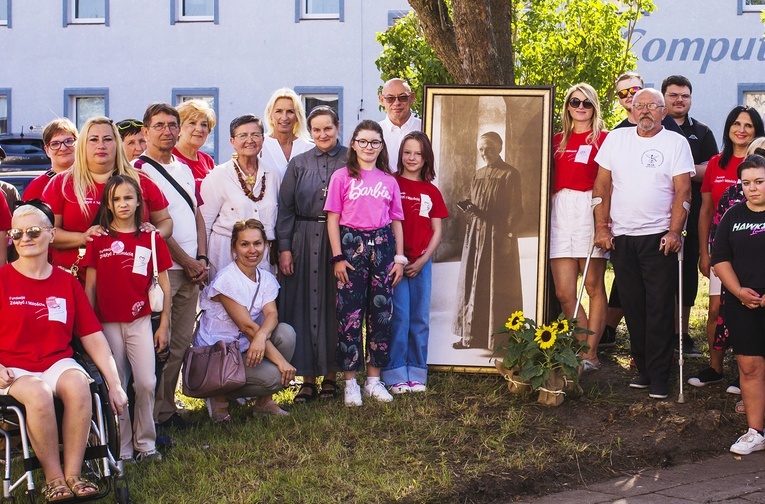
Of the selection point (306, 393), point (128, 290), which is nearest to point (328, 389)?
point (306, 393)

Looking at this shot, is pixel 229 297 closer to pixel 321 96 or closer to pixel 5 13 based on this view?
pixel 321 96

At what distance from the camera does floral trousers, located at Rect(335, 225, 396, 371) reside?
22.3 ft

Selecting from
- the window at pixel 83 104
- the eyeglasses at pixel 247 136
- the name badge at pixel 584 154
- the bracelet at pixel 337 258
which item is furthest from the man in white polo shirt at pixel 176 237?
the window at pixel 83 104

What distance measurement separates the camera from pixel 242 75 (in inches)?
872

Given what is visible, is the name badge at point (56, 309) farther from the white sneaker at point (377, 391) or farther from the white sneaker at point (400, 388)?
the white sneaker at point (400, 388)

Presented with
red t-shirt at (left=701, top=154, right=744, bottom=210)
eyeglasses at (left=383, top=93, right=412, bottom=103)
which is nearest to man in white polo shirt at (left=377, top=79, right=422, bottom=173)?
eyeglasses at (left=383, top=93, right=412, bottom=103)

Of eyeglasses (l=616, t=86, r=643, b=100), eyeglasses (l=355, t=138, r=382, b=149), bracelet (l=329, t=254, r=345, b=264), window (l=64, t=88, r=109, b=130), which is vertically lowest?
bracelet (l=329, t=254, r=345, b=264)

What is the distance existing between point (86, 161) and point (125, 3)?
17.8 metres

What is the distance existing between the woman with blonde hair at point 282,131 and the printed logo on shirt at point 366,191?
69 cm

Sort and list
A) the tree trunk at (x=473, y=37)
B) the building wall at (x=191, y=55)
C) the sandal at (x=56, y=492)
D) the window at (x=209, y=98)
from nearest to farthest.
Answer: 1. the sandal at (x=56, y=492)
2. the tree trunk at (x=473, y=37)
3. the building wall at (x=191, y=55)
4. the window at (x=209, y=98)

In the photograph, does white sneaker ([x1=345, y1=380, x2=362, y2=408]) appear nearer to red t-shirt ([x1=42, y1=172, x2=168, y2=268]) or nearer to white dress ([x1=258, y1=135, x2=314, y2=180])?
white dress ([x1=258, y1=135, x2=314, y2=180])

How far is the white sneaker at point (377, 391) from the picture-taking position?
6.90 metres

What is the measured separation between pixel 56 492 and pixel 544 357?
3241 millimetres

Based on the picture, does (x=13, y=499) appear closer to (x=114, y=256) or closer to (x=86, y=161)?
(x=114, y=256)
